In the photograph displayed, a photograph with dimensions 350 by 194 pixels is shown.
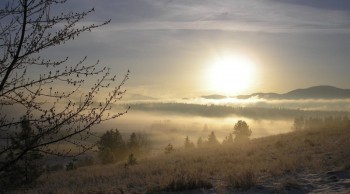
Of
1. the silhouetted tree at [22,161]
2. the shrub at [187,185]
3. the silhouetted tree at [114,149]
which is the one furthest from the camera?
the silhouetted tree at [114,149]

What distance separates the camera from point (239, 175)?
50.3 feet

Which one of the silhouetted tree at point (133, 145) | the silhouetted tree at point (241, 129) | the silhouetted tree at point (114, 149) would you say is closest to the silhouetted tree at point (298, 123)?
the silhouetted tree at point (241, 129)

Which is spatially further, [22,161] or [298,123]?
[298,123]

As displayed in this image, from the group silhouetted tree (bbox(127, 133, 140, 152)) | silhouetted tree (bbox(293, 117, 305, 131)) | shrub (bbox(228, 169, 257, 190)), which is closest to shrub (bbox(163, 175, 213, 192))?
shrub (bbox(228, 169, 257, 190))

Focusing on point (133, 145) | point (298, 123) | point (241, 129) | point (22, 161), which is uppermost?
point (22, 161)

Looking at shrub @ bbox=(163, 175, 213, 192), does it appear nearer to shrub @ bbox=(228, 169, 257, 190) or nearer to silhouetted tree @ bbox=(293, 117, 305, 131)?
shrub @ bbox=(228, 169, 257, 190)

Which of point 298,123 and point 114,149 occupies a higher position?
point 114,149

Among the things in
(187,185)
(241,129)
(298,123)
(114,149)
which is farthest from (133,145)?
(298,123)

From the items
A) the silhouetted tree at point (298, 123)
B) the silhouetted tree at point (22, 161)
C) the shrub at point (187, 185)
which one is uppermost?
the silhouetted tree at point (22, 161)

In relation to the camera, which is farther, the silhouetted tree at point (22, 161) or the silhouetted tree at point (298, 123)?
the silhouetted tree at point (298, 123)

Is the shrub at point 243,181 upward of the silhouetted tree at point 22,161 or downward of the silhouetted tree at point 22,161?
downward

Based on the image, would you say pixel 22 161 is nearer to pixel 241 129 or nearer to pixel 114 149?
pixel 114 149

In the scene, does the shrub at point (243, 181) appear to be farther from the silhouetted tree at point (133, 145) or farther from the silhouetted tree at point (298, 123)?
the silhouetted tree at point (298, 123)

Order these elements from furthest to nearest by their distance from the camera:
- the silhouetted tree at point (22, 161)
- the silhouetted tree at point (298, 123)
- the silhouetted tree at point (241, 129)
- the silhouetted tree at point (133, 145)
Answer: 1. the silhouetted tree at point (298, 123)
2. the silhouetted tree at point (241, 129)
3. the silhouetted tree at point (133, 145)
4. the silhouetted tree at point (22, 161)
